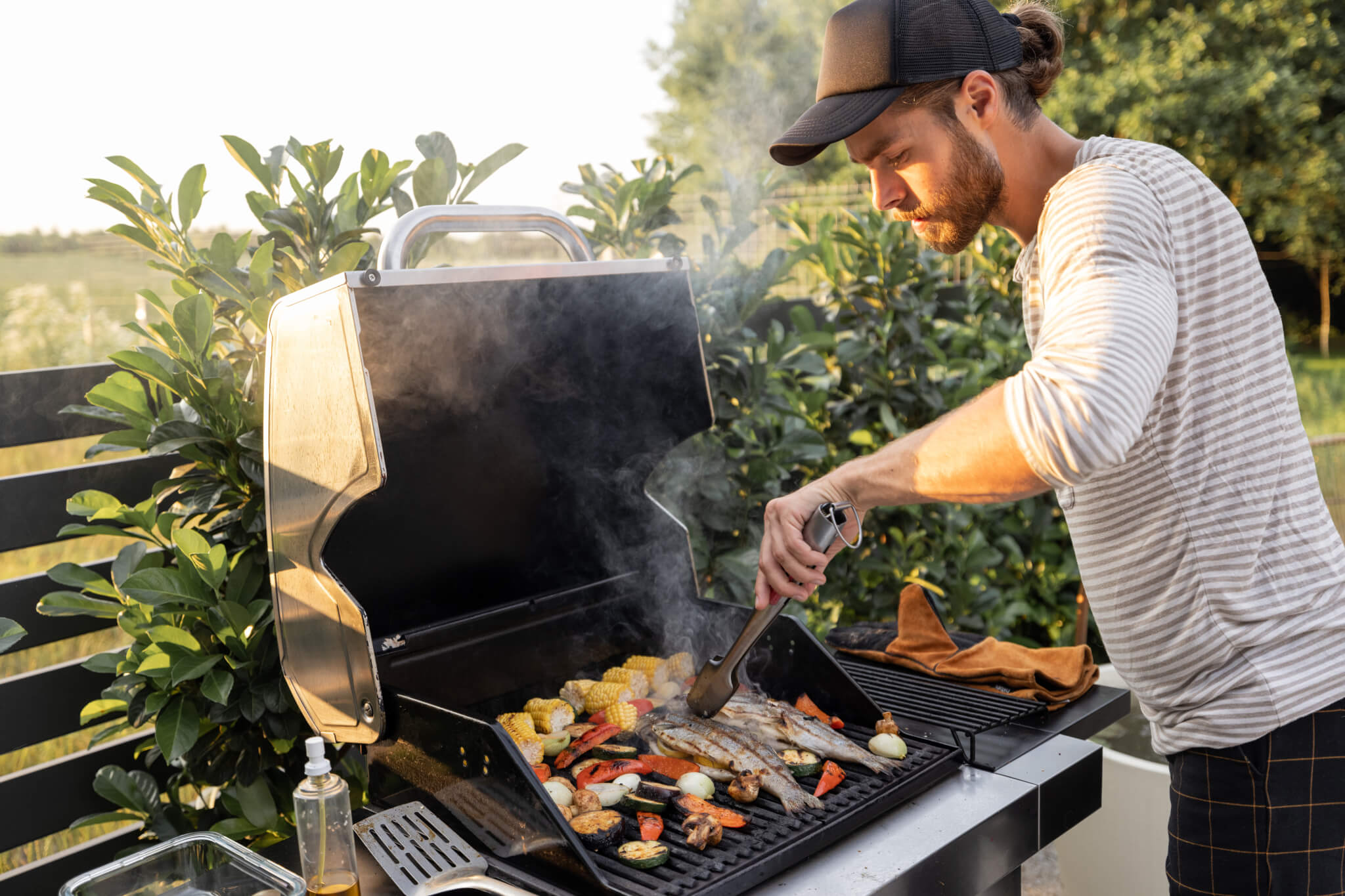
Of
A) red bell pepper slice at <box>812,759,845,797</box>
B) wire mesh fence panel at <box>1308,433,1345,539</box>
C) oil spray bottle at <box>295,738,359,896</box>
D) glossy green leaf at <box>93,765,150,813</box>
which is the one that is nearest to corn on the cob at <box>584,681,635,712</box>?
red bell pepper slice at <box>812,759,845,797</box>

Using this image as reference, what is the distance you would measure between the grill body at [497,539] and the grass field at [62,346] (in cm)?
81

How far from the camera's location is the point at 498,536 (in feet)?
6.79

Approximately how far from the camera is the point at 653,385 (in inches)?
84.0

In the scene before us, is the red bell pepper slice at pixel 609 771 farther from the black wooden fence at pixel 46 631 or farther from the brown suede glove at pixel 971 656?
the black wooden fence at pixel 46 631

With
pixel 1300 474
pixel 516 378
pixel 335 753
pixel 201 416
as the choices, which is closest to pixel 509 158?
pixel 516 378

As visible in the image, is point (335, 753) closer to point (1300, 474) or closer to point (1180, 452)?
point (1180, 452)

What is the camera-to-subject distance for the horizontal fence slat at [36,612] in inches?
86.5

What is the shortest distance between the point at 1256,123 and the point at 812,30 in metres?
6.91

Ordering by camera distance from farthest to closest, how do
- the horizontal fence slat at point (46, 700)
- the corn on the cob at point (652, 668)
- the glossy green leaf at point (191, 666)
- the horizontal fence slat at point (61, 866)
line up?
the horizontal fence slat at point (61, 866) → the horizontal fence slat at point (46, 700) → the corn on the cob at point (652, 668) → the glossy green leaf at point (191, 666)

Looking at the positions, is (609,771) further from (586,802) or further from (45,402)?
(45,402)

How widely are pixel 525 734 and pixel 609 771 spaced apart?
0.18m

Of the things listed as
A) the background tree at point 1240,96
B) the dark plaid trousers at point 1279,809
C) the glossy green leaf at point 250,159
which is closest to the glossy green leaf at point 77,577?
the glossy green leaf at point 250,159

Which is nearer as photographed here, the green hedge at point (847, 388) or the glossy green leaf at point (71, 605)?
the glossy green leaf at point (71, 605)

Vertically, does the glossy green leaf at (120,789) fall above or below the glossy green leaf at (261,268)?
below
